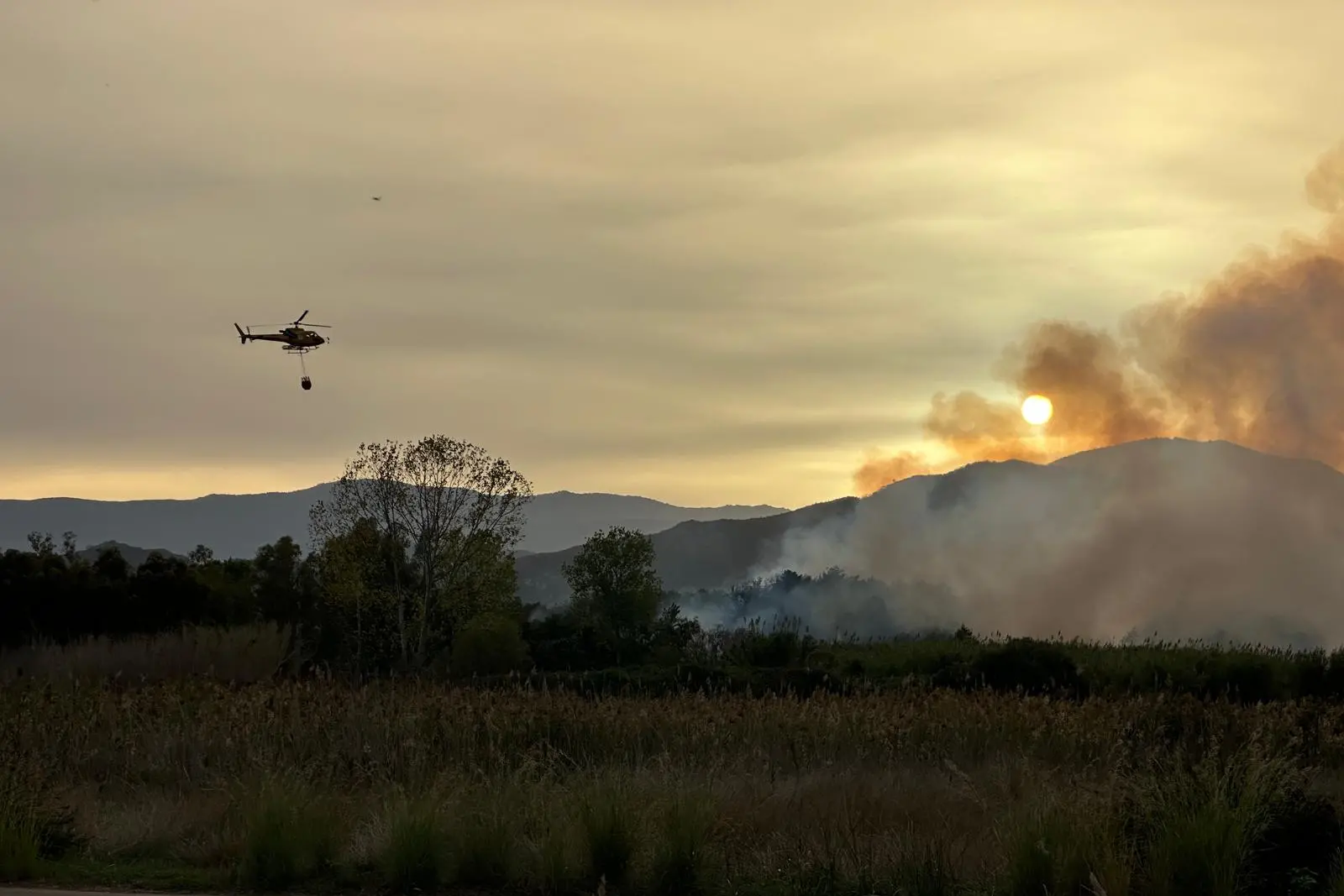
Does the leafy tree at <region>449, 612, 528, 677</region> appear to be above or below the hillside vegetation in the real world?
above

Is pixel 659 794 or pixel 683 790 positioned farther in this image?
pixel 659 794

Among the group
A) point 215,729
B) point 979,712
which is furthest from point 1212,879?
point 215,729

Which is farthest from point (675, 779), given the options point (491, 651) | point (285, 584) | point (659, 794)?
point (285, 584)

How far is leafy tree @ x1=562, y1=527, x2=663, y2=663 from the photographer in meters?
62.2

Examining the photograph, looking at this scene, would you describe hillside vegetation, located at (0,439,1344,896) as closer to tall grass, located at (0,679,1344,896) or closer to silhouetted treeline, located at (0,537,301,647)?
tall grass, located at (0,679,1344,896)

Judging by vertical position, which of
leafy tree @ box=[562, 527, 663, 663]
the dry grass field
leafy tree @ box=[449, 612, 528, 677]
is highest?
leafy tree @ box=[562, 527, 663, 663]

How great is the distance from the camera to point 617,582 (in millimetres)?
65625

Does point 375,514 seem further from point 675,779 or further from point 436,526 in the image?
point 675,779

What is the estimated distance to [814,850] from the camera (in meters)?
13.7

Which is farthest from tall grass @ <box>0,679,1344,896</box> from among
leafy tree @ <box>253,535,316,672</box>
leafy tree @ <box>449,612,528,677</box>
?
leafy tree @ <box>253,535,316,672</box>

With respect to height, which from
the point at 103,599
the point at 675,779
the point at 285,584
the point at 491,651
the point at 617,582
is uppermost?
the point at 285,584

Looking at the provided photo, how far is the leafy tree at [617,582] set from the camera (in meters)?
62.2

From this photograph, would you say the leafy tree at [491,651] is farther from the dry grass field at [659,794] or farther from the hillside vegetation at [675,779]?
the dry grass field at [659,794]

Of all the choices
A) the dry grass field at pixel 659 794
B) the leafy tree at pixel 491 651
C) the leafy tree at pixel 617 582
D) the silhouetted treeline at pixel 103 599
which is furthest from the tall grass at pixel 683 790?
the leafy tree at pixel 617 582
